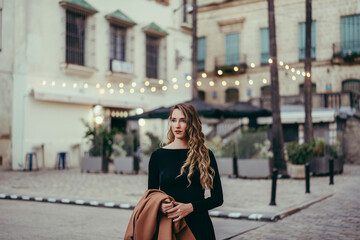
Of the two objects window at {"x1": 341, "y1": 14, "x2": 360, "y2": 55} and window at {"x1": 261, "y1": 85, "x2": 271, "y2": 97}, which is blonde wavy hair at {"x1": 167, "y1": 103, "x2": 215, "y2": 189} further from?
window at {"x1": 261, "y1": 85, "x2": 271, "y2": 97}

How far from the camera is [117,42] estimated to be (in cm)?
2295

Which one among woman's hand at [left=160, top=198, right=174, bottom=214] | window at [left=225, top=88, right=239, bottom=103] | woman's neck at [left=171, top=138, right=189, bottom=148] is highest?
window at [left=225, top=88, right=239, bottom=103]

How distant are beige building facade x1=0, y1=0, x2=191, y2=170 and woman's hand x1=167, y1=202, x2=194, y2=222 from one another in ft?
54.2

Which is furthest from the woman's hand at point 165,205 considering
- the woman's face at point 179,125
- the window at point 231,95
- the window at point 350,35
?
the window at point 231,95

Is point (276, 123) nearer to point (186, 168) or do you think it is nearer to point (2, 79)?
point (2, 79)

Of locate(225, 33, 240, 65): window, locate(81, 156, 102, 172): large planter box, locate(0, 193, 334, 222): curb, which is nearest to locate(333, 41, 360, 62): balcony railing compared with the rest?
locate(225, 33, 240, 65): window

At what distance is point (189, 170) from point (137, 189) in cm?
951

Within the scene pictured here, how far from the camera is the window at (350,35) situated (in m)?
27.8

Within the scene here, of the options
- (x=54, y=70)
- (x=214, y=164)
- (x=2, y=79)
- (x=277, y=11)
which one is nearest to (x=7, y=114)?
(x=2, y=79)

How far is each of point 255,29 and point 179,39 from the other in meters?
7.30

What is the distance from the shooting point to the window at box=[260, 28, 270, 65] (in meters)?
30.9

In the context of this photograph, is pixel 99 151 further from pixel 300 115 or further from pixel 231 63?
pixel 231 63

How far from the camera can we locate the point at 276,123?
53.6 ft

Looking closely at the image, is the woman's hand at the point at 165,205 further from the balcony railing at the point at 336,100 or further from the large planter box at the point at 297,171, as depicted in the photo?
the balcony railing at the point at 336,100
